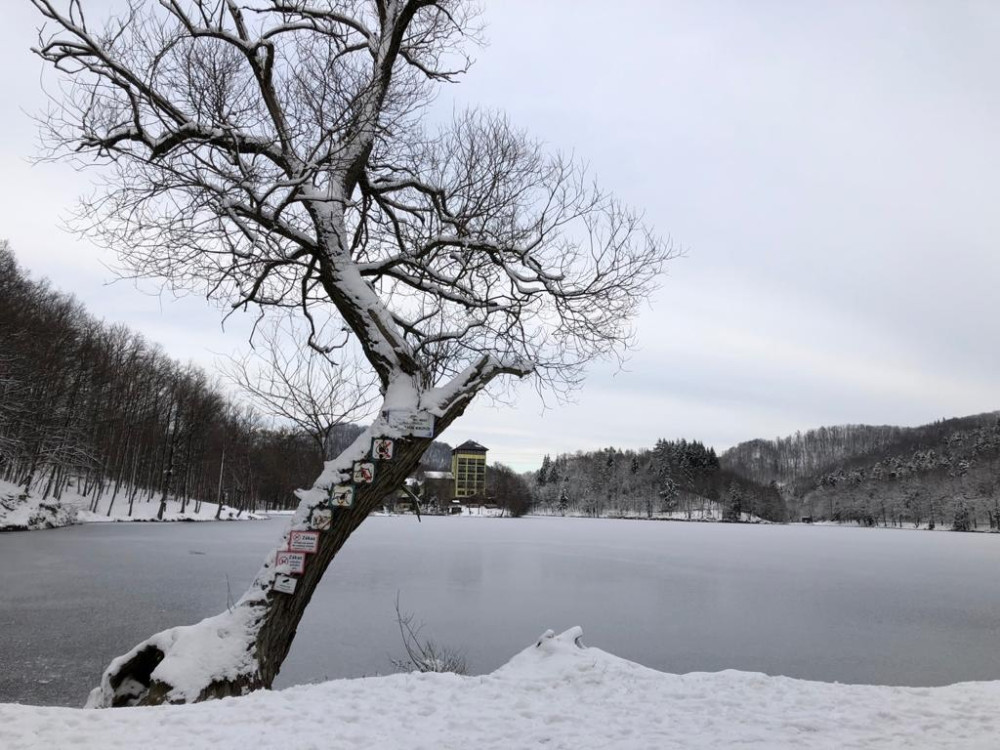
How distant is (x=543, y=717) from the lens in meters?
4.75

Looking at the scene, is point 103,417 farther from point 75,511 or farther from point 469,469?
point 469,469

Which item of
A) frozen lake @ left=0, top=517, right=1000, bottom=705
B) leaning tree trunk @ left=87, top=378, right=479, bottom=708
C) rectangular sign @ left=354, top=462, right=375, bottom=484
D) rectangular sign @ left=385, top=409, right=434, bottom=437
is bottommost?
frozen lake @ left=0, top=517, right=1000, bottom=705

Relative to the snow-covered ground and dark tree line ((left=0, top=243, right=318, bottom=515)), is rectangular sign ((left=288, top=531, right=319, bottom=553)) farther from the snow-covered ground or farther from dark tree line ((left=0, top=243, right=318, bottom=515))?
the snow-covered ground

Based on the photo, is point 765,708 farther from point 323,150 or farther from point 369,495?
point 323,150

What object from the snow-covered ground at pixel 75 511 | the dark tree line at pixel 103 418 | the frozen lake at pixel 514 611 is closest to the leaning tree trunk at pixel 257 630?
the frozen lake at pixel 514 611

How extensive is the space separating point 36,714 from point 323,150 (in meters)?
4.80

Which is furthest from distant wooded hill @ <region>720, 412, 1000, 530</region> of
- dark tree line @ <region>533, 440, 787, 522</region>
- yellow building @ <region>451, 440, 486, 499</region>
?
yellow building @ <region>451, 440, 486, 499</region>

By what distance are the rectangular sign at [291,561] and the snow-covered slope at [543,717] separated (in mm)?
987

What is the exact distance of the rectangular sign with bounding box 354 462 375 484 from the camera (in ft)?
19.2

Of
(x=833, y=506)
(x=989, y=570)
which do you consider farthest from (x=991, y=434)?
(x=989, y=570)

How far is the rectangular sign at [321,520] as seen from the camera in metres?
5.80

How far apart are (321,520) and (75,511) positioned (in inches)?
1533

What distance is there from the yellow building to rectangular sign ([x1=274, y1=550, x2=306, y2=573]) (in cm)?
12158

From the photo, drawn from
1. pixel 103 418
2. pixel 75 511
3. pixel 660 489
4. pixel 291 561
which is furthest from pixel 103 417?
pixel 660 489
